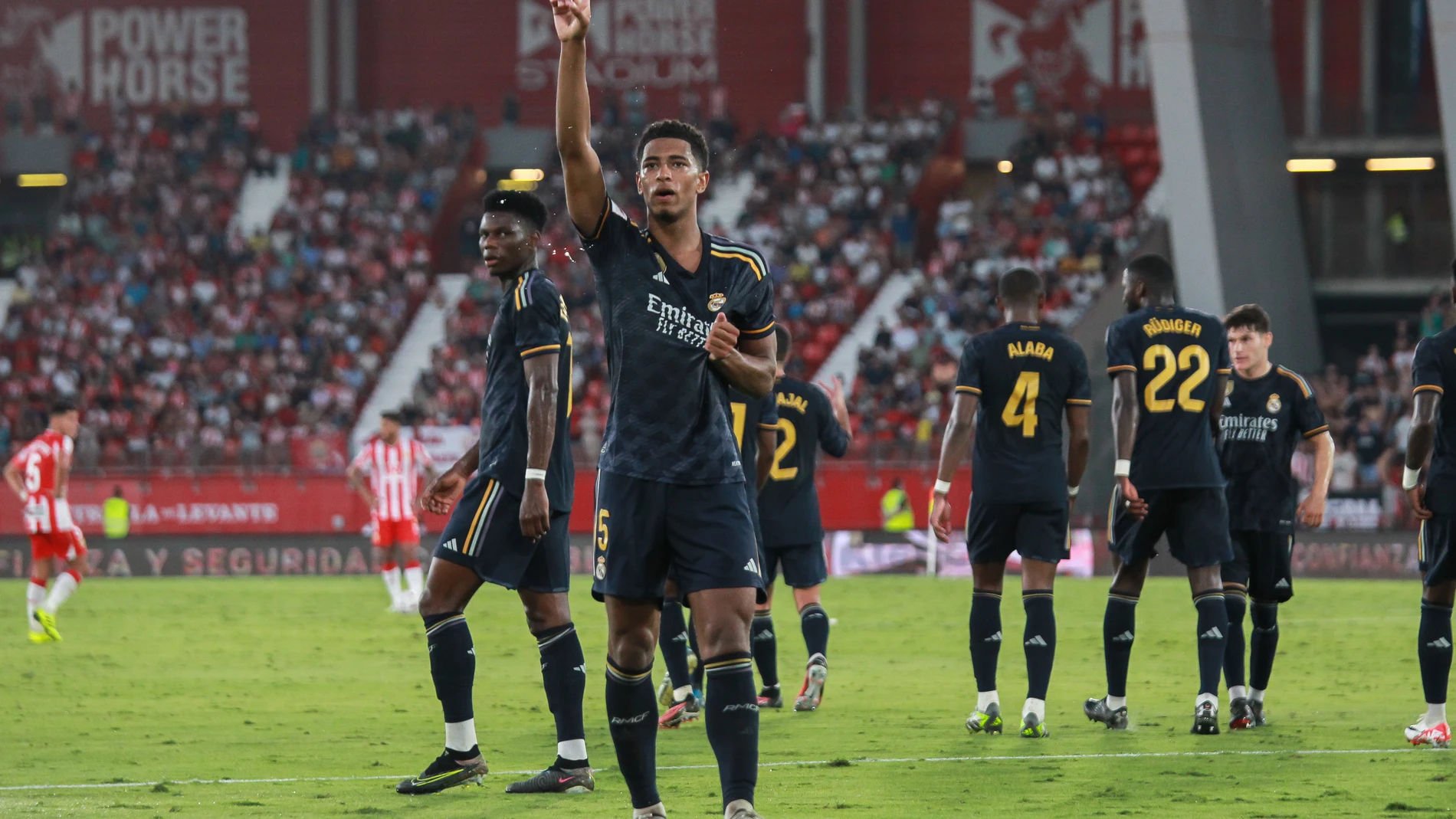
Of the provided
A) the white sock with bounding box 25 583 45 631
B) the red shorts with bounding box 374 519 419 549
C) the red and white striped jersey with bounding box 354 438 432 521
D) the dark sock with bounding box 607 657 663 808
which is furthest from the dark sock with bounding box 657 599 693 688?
the red and white striped jersey with bounding box 354 438 432 521

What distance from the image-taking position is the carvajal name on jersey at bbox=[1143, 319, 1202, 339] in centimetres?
995

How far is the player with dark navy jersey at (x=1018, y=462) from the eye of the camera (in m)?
9.73

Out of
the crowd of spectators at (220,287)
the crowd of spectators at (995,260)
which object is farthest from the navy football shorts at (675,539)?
the crowd of spectators at (220,287)

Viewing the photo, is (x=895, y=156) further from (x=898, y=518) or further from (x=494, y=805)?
(x=494, y=805)

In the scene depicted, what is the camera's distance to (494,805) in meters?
7.64

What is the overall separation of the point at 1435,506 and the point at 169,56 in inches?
A: 1707

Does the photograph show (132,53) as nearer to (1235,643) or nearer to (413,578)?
(413,578)

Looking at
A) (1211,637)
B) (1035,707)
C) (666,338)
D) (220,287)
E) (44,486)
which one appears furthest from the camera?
(220,287)

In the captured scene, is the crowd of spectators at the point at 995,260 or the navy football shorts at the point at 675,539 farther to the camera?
the crowd of spectators at the point at 995,260

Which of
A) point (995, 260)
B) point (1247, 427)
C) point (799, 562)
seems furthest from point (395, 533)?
point (995, 260)

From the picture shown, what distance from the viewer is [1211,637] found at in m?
9.75

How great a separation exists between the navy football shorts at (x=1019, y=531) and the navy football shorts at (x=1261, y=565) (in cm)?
117

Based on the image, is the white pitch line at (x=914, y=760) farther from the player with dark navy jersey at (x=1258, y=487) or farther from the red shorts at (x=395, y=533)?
the red shorts at (x=395, y=533)

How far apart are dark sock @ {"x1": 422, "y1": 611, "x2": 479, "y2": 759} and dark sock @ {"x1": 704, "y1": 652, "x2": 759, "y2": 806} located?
2.16 meters
